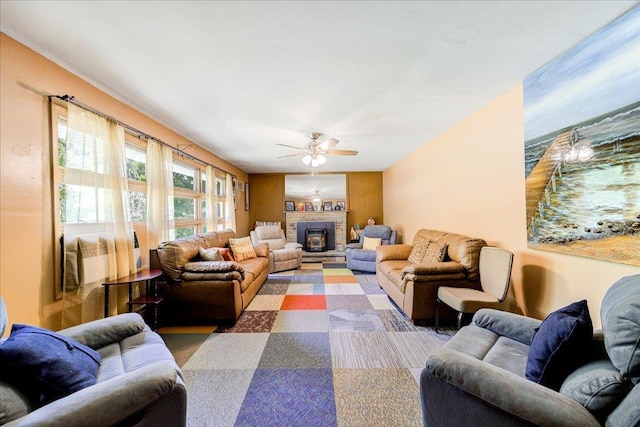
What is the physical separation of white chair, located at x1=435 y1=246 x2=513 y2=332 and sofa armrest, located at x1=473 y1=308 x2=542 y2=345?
0.50 meters

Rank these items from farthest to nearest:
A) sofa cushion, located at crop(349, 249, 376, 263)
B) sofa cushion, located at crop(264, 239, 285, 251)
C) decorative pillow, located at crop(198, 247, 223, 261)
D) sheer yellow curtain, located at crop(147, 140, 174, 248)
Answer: sofa cushion, located at crop(264, 239, 285, 251) → sofa cushion, located at crop(349, 249, 376, 263) → decorative pillow, located at crop(198, 247, 223, 261) → sheer yellow curtain, located at crop(147, 140, 174, 248)

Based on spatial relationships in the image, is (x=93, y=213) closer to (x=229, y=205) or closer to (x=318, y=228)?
(x=229, y=205)

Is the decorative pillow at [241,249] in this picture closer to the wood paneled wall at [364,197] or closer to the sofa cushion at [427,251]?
the sofa cushion at [427,251]

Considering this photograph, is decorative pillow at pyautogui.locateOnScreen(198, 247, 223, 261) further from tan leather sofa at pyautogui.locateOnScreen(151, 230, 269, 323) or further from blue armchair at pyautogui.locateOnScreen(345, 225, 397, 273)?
blue armchair at pyautogui.locateOnScreen(345, 225, 397, 273)

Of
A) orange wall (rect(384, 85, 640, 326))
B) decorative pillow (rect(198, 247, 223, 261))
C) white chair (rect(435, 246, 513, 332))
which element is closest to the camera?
orange wall (rect(384, 85, 640, 326))

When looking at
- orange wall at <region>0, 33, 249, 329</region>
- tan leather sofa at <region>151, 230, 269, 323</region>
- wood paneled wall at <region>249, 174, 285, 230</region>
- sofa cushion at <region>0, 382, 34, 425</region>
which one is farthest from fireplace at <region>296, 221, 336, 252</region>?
sofa cushion at <region>0, 382, 34, 425</region>

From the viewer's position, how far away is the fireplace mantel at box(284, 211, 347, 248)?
23.3 feet

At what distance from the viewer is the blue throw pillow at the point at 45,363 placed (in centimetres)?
95

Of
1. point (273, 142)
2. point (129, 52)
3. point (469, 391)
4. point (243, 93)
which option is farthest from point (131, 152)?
point (469, 391)

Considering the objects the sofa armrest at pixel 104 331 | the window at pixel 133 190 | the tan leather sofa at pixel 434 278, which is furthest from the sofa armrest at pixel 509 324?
the window at pixel 133 190

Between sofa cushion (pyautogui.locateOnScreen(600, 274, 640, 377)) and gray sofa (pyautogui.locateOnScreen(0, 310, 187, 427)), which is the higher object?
sofa cushion (pyautogui.locateOnScreen(600, 274, 640, 377))

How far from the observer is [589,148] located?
5.30 ft

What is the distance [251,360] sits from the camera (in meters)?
2.03

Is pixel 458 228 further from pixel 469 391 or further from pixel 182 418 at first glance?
pixel 182 418
